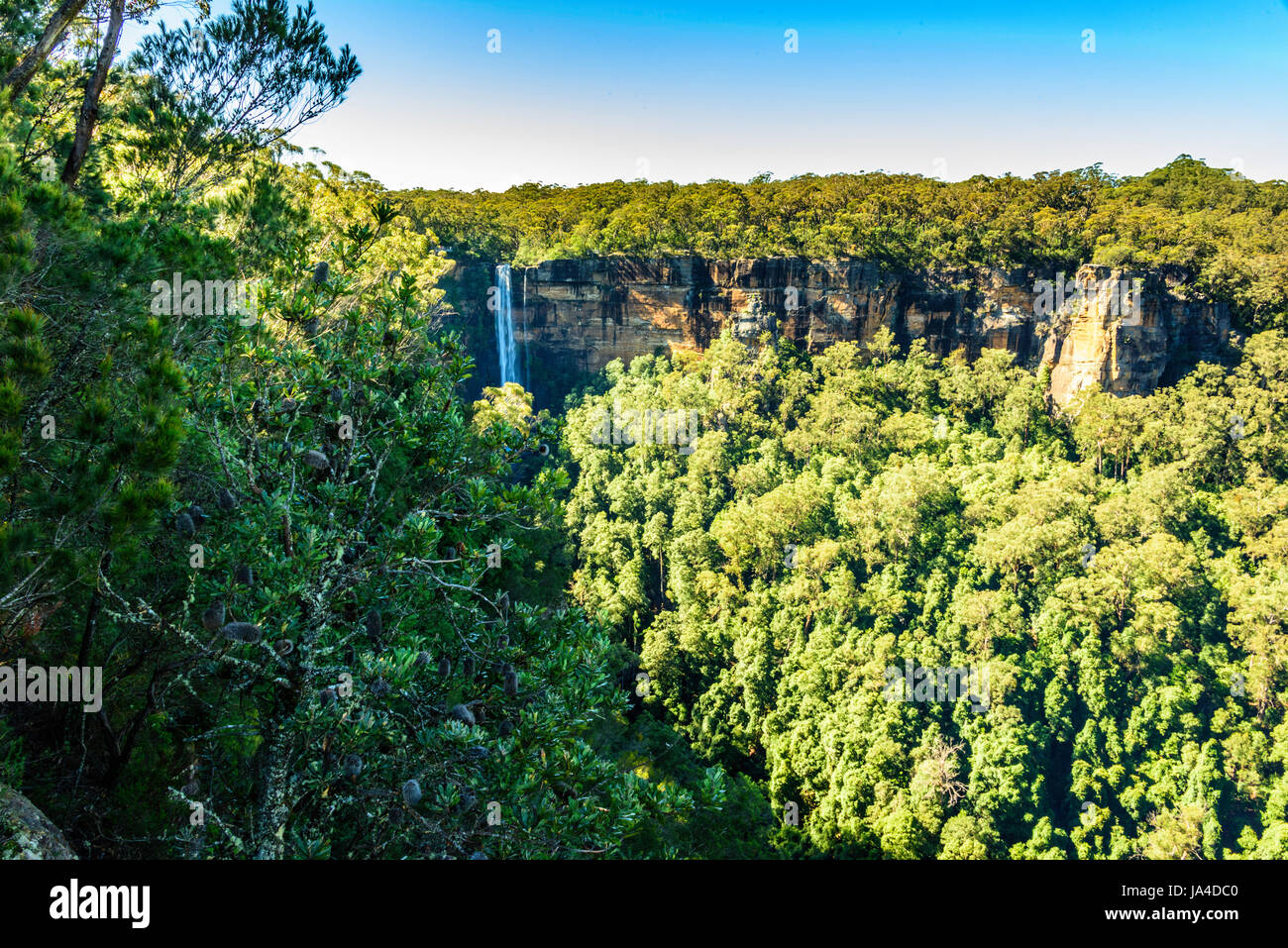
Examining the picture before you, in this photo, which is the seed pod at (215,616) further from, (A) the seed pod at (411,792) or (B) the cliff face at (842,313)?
(B) the cliff face at (842,313)

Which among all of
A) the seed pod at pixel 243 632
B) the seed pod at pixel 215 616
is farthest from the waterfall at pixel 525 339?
the seed pod at pixel 243 632

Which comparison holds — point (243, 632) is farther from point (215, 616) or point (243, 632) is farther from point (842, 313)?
point (842, 313)

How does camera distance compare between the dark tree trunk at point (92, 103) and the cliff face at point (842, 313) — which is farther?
the cliff face at point (842, 313)

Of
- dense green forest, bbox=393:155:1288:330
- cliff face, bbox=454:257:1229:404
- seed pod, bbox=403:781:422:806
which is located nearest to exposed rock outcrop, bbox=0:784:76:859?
seed pod, bbox=403:781:422:806

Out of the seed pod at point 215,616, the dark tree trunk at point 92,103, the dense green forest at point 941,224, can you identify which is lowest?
the seed pod at point 215,616

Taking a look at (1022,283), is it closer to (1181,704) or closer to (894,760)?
(1181,704)
